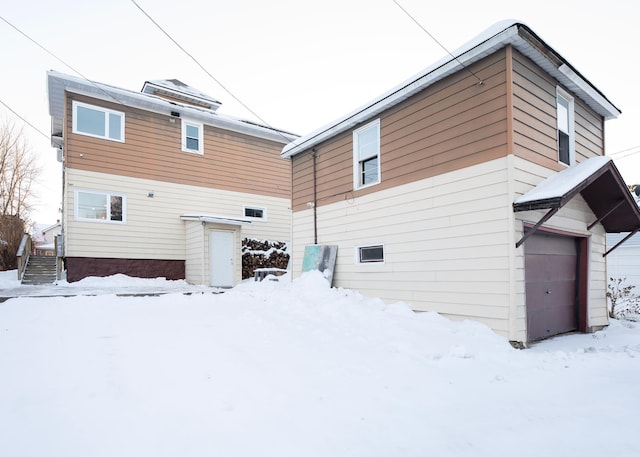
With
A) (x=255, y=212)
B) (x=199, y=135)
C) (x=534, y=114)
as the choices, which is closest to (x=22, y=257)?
(x=199, y=135)

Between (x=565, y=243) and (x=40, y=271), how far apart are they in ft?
50.5

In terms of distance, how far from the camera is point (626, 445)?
2.67m

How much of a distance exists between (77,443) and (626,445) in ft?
12.8

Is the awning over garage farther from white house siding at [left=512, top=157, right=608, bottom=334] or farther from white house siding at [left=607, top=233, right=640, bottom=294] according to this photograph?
white house siding at [left=607, top=233, right=640, bottom=294]

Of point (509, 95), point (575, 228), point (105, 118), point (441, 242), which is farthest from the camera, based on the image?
point (105, 118)

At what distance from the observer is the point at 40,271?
1230cm

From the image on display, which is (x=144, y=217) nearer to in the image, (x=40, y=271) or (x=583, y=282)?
(x=40, y=271)

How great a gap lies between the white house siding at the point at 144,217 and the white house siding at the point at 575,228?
36.5 feet

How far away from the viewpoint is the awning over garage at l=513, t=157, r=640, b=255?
5.28m

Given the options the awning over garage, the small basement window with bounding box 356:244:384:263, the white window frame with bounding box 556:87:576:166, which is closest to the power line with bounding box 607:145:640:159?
the awning over garage

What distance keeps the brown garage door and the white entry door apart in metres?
9.93

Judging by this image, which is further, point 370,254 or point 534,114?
point 370,254

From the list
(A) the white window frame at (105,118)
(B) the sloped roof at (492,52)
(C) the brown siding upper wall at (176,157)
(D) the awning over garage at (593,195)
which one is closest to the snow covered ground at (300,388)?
(D) the awning over garage at (593,195)

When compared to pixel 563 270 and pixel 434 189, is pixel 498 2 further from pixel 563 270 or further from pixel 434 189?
pixel 563 270
